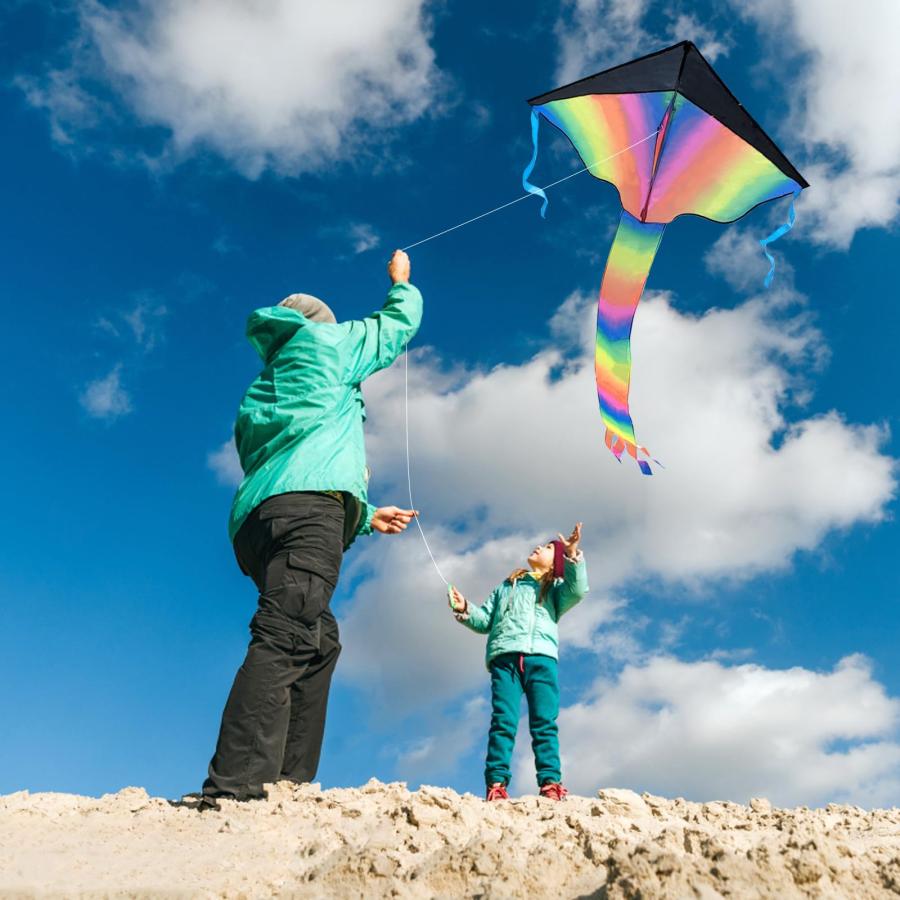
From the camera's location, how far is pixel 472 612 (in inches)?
255

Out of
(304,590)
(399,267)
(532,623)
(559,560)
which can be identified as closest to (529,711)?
(532,623)

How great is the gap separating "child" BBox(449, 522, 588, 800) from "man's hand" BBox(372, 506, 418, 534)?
1.97 m

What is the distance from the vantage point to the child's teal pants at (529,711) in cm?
538

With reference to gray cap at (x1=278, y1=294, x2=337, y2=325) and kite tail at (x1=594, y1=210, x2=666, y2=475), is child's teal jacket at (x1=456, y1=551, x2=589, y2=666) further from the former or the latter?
gray cap at (x1=278, y1=294, x2=337, y2=325)

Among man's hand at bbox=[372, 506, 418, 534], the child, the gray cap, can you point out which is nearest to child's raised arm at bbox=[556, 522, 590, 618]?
the child

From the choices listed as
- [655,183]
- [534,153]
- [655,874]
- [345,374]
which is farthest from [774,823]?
[655,183]

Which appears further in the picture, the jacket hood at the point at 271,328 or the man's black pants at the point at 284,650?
the jacket hood at the point at 271,328

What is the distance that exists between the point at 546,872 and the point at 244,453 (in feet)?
8.29

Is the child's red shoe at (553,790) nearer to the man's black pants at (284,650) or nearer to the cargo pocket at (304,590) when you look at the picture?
the man's black pants at (284,650)

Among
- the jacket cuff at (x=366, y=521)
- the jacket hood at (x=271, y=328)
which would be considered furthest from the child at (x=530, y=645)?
the jacket hood at (x=271, y=328)

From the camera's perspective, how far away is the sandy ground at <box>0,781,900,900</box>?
1.98 m

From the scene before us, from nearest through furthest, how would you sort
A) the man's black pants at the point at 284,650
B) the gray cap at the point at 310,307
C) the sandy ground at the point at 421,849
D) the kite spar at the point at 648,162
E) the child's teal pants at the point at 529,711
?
the sandy ground at the point at 421,849 → the man's black pants at the point at 284,650 → the gray cap at the point at 310,307 → the child's teal pants at the point at 529,711 → the kite spar at the point at 648,162

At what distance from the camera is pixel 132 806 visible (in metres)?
3.54

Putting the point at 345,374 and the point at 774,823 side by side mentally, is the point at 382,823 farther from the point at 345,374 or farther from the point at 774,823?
the point at 345,374
